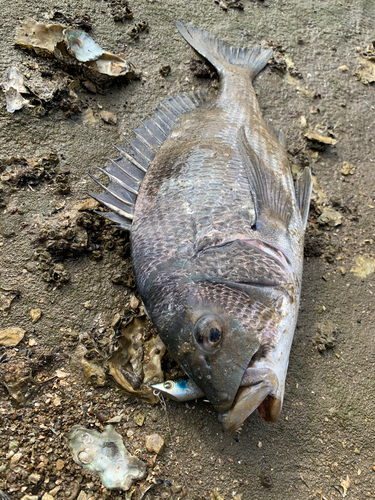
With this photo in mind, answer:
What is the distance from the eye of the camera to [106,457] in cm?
229

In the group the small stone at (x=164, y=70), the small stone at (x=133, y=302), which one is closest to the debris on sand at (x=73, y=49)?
the small stone at (x=164, y=70)

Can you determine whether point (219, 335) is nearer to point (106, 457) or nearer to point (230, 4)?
point (106, 457)

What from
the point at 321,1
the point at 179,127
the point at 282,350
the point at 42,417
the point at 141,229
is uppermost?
the point at 321,1

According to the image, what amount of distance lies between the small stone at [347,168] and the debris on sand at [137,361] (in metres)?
2.81

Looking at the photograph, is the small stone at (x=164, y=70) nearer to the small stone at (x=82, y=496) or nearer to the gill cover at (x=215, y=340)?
the gill cover at (x=215, y=340)

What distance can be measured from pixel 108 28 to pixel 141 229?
3140 millimetres

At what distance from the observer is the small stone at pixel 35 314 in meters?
2.74

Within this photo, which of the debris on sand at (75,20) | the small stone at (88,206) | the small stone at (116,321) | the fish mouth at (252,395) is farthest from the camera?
the debris on sand at (75,20)

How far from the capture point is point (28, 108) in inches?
139

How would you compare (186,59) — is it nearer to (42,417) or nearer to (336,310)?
(336,310)

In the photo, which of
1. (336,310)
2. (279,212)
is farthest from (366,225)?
(279,212)

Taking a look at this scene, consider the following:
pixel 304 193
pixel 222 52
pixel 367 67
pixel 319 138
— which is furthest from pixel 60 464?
pixel 367 67

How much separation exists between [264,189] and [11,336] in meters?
2.33

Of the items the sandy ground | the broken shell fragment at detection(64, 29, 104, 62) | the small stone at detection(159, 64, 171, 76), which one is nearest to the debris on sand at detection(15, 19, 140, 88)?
the broken shell fragment at detection(64, 29, 104, 62)
